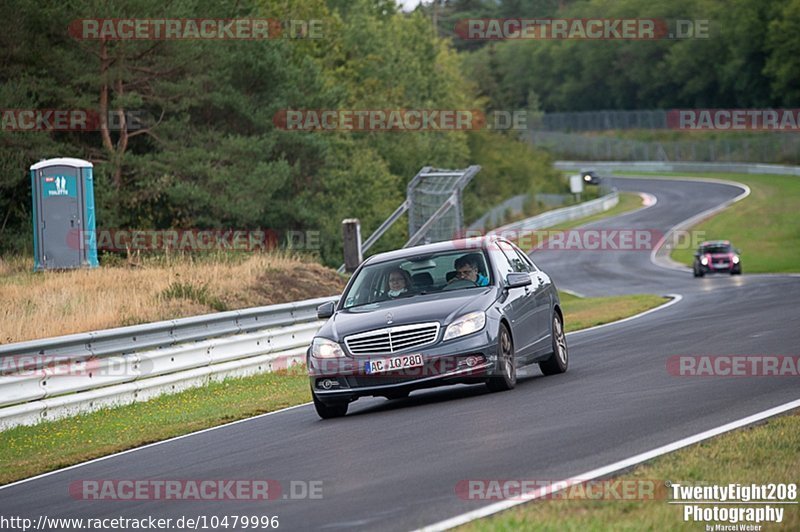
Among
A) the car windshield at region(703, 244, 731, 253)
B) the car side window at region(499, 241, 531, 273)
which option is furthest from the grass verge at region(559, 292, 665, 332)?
the car windshield at region(703, 244, 731, 253)

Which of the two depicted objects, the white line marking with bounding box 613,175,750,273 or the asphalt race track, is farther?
the white line marking with bounding box 613,175,750,273

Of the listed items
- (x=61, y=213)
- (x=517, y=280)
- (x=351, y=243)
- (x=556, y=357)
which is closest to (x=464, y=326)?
(x=517, y=280)

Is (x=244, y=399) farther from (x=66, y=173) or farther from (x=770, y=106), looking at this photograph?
(x=770, y=106)

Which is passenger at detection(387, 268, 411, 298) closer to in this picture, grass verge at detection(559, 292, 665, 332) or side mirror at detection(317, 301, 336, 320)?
side mirror at detection(317, 301, 336, 320)

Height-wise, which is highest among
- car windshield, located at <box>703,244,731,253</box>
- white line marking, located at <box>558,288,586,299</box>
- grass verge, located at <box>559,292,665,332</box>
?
grass verge, located at <box>559,292,665,332</box>

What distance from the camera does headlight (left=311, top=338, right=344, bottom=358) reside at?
42.3 feet

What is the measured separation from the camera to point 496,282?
1381cm

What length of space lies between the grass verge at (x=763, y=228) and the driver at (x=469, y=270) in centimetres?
3656

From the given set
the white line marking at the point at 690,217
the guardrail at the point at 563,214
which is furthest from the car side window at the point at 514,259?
the guardrail at the point at 563,214

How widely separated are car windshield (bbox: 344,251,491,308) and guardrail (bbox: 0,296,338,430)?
390 centimetres

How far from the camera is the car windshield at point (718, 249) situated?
47.2 m

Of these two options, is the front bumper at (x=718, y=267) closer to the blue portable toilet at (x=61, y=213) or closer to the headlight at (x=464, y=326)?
the blue portable toilet at (x=61, y=213)

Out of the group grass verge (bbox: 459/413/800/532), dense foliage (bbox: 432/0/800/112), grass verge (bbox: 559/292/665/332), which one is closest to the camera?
grass verge (bbox: 459/413/800/532)

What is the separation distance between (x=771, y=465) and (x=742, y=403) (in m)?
3.05
